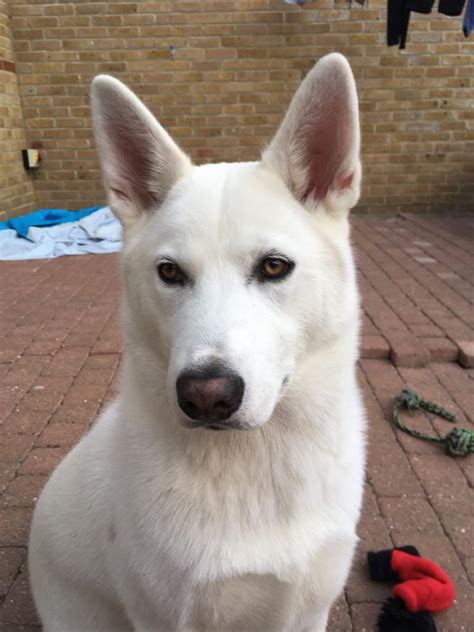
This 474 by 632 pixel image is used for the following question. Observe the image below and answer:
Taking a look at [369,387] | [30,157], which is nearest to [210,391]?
[369,387]

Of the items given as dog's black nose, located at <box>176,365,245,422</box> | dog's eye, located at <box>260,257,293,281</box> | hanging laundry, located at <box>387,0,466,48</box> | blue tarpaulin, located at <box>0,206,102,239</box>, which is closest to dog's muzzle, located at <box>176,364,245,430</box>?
dog's black nose, located at <box>176,365,245,422</box>

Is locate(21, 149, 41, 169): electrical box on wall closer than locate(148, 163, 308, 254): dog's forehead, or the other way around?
locate(148, 163, 308, 254): dog's forehead

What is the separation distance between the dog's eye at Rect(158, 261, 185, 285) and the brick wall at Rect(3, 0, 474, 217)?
23.6 ft

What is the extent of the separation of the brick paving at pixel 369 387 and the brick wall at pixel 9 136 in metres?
1.95

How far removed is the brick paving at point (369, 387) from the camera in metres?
2.21

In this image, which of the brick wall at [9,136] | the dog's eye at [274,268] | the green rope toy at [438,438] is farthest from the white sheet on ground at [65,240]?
the dog's eye at [274,268]

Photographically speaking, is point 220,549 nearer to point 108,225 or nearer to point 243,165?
point 243,165

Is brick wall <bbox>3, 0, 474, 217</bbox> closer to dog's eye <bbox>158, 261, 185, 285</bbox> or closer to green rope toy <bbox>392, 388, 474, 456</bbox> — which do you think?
green rope toy <bbox>392, 388, 474, 456</bbox>

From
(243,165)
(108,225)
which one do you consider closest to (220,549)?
(243,165)

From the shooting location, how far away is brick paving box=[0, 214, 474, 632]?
2.21 m

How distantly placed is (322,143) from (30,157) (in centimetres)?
765

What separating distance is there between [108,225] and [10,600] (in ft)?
19.2

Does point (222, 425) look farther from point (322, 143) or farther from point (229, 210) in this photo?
point (322, 143)

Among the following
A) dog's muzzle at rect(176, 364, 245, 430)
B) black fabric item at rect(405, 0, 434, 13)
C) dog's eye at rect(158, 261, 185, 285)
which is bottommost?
dog's muzzle at rect(176, 364, 245, 430)
